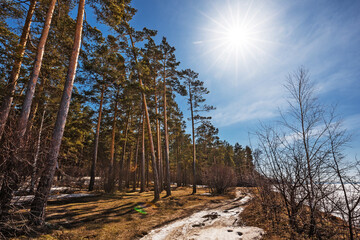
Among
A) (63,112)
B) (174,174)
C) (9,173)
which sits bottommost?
(174,174)

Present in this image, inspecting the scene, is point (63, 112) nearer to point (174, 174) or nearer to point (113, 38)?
point (113, 38)

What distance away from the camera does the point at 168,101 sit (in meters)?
15.3

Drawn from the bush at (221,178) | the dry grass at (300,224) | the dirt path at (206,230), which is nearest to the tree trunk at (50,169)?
the dirt path at (206,230)

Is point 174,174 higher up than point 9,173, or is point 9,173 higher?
point 9,173

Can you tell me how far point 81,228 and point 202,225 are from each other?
175 inches

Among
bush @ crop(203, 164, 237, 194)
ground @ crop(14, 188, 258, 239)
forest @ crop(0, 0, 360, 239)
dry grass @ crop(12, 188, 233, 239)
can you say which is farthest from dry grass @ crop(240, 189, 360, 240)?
bush @ crop(203, 164, 237, 194)

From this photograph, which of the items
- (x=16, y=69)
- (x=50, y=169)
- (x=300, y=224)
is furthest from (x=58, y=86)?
(x=300, y=224)

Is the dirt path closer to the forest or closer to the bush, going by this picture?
the forest

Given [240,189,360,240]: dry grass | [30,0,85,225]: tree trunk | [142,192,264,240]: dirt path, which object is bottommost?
[142,192,264,240]: dirt path

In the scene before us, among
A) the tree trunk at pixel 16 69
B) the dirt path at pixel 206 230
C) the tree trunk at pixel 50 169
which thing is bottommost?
the dirt path at pixel 206 230

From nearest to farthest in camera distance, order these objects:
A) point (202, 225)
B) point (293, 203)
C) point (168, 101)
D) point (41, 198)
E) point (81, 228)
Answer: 1. point (41, 198)
2. point (293, 203)
3. point (81, 228)
4. point (202, 225)
5. point (168, 101)

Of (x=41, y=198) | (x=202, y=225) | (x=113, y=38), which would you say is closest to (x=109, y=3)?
(x=113, y=38)

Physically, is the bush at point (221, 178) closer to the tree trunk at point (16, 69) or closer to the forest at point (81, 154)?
→ the forest at point (81, 154)

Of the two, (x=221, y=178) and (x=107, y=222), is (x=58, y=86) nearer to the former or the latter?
(x=107, y=222)
